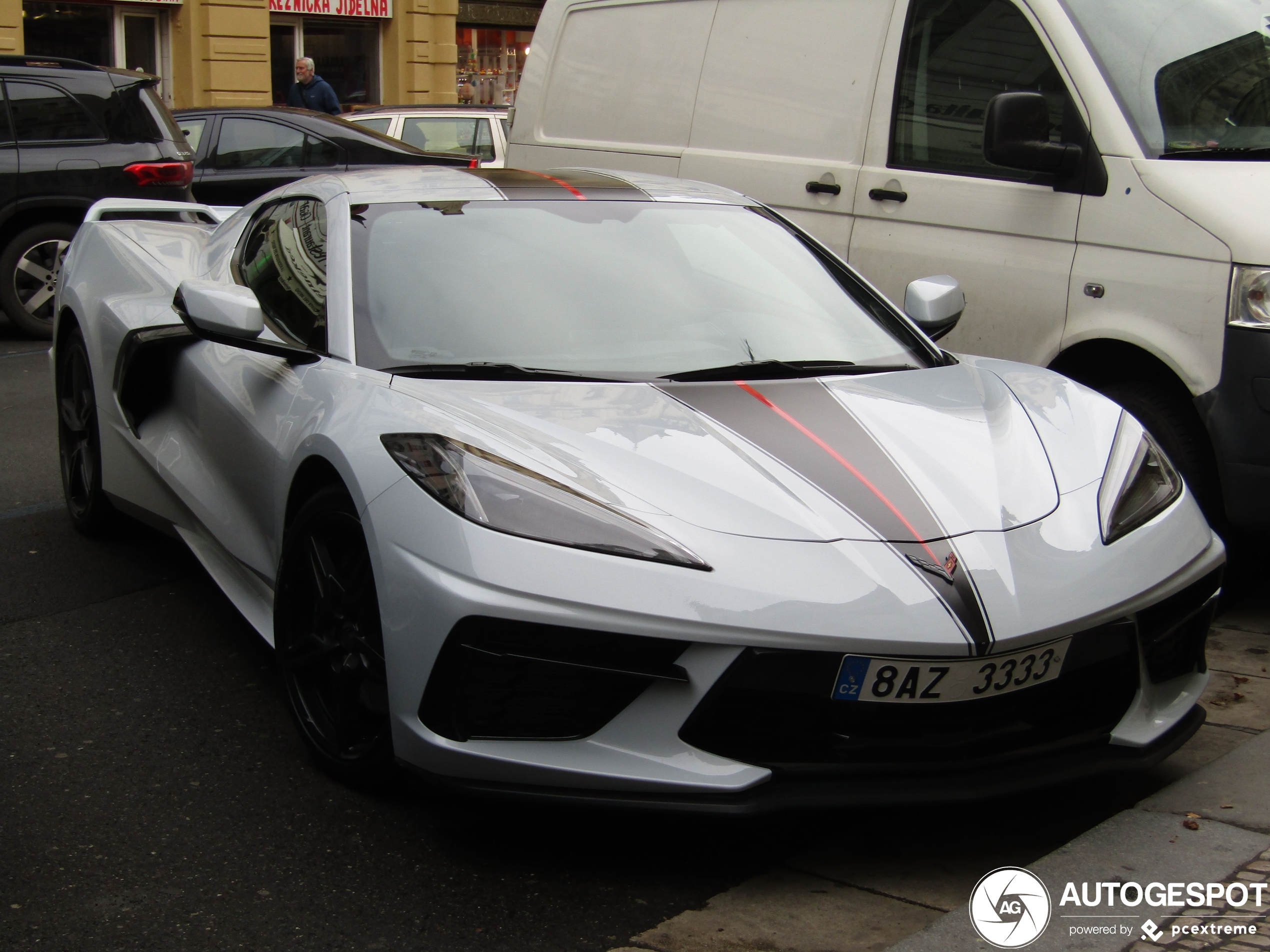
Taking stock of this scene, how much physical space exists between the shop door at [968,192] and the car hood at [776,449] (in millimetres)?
1521

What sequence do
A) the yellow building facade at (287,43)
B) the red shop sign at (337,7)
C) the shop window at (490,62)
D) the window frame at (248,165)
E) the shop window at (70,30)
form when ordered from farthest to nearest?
the shop window at (490,62) → the red shop sign at (337,7) → the yellow building facade at (287,43) → the shop window at (70,30) → the window frame at (248,165)

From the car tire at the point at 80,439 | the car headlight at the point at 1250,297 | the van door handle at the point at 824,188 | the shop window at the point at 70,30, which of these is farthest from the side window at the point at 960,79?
the shop window at the point at 70,30

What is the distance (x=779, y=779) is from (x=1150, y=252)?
2.61 meters

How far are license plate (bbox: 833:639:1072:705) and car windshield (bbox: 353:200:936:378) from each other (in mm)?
1100

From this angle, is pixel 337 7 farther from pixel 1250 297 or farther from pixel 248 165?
pixel 1250 297

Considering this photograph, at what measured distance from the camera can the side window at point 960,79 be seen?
4.94 meters

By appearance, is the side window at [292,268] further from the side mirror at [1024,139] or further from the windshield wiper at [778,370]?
the side mirror at [1024,139]

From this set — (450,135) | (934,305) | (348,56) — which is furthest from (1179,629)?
(348,56)

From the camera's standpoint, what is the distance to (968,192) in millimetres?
5098

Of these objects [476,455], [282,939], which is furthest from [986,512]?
[282,939]

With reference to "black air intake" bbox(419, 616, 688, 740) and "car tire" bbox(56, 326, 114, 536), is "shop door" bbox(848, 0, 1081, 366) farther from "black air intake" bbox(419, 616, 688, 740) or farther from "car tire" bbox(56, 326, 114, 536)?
"car tire" bbox(56, 326, 114, 536)

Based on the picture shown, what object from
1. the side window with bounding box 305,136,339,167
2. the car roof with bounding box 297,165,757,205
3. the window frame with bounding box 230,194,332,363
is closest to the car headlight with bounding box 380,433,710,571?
the window frame with bounding box 230,194,332,363

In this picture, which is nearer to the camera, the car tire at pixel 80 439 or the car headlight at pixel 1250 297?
the car headlight at pixel 1250 297

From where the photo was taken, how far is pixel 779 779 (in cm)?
263
